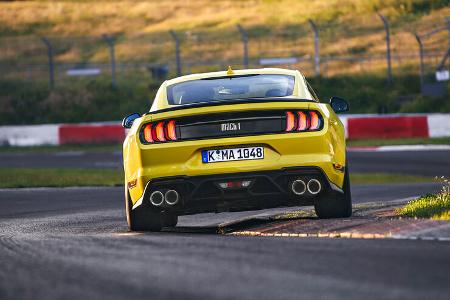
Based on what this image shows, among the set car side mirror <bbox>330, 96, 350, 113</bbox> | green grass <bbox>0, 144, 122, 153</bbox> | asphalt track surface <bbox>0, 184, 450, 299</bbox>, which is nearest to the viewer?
asphalt track surface <bbox>0, 184, 450, 299</bbox>

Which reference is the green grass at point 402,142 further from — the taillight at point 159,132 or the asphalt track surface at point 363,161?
the taillight at point 159,132

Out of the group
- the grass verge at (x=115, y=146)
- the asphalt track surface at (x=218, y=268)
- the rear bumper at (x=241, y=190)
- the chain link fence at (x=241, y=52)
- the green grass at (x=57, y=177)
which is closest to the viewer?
the asphalt track surface at (x=218, y=268)

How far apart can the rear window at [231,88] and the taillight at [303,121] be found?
613 millimetres

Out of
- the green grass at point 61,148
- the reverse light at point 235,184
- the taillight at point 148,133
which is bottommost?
the green grass at point 61,148

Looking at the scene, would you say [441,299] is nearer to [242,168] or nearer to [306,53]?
[242,168]

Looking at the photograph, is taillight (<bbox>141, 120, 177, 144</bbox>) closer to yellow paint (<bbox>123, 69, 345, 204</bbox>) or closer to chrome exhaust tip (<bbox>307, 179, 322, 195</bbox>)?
yellow paint (<bbox>123, 69, 345, 204</bbox>)

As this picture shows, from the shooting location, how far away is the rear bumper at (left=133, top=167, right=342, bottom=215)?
9.25 m

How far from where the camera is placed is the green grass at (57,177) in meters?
19.8

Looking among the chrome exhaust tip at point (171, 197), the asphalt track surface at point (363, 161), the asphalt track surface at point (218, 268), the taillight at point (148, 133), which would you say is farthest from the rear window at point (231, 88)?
the asphalt track surface at point (363, 161)

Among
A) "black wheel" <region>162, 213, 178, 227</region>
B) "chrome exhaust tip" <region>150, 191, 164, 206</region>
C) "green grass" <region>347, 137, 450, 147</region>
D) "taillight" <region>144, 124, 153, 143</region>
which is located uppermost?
"taillight" <region>144, 124, 153, 143</region>

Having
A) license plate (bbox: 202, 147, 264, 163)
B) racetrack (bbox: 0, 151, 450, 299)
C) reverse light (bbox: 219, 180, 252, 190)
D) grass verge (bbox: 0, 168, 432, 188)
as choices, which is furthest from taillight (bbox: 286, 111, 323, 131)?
grass verge (bbox: 0, 168, 432, 188)

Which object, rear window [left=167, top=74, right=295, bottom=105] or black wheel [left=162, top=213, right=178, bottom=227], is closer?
rear window [left=167, top=74, right=295, bottom=105]

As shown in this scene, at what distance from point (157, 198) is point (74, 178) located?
12.0 m

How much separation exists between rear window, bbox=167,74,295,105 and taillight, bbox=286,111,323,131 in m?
0.61
